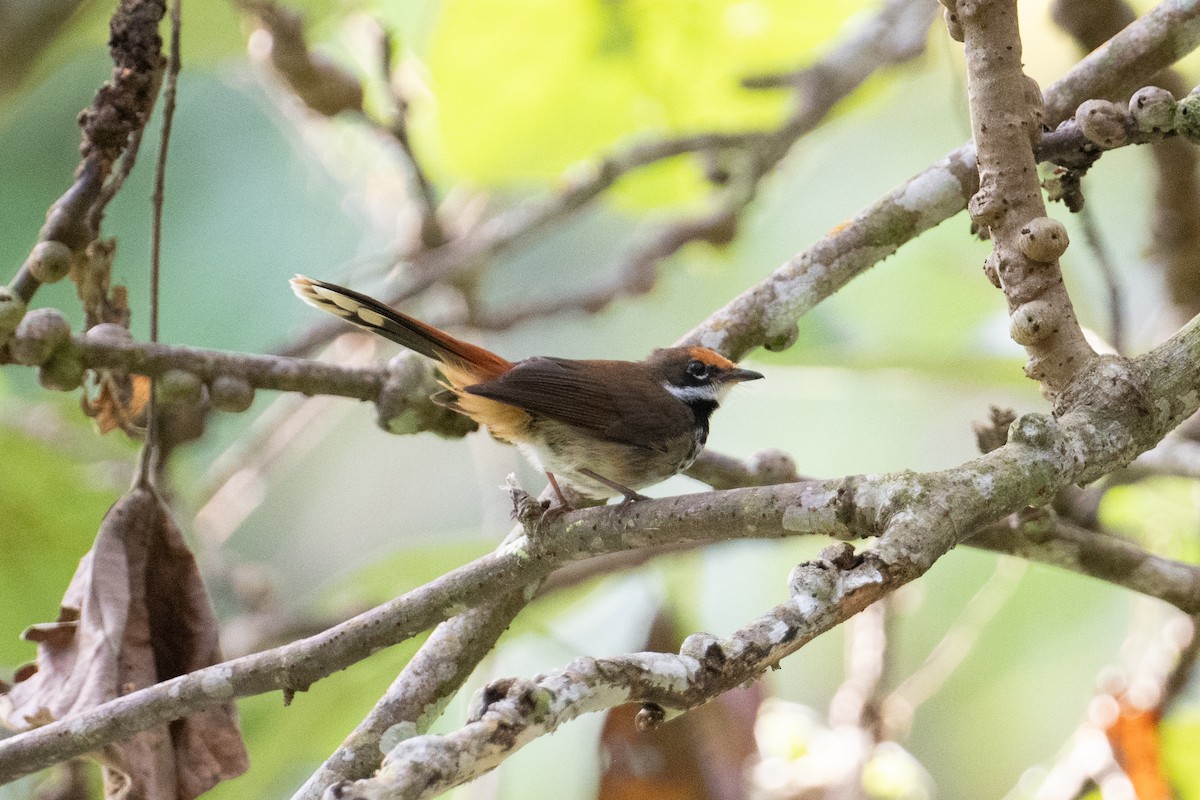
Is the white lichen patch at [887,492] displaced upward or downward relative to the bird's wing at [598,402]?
downward

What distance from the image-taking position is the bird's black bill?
331 centimetres

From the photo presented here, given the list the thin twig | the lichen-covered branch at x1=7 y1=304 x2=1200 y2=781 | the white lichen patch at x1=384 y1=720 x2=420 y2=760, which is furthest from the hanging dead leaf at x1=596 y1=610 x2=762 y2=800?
the thin twig

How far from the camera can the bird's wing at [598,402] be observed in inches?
123

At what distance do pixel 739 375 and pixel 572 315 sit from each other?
156 cm

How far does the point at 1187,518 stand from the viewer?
3910 millimetres

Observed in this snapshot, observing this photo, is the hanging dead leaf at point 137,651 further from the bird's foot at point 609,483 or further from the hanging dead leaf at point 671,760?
the hanging dead leaf at point 671,760

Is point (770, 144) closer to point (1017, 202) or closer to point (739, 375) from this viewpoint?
point (739, 375)

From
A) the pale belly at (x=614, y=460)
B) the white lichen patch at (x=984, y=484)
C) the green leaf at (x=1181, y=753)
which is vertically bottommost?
the green leaf at (x=1181, y=753)

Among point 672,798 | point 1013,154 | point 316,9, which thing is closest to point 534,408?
point 672,798

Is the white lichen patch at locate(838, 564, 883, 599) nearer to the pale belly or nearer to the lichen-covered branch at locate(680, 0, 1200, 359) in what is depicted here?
the lichen-covered branch at locate(680, 0, 1200, 359)

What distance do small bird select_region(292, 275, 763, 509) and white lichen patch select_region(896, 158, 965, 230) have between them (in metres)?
0.61

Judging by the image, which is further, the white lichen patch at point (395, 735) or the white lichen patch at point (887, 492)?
the white lichen patch at point (395, 735)

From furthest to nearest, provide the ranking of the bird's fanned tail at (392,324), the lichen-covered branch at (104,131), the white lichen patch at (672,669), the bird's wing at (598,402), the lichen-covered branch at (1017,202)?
1. the bird's wing at (598,402)
2. the bird's fanned tail at (392,324)
3. the lichen-covered branch at (104,131)
4. the lichen-covered branch at (1017,202)
5. the white lichen patch at (672,669)

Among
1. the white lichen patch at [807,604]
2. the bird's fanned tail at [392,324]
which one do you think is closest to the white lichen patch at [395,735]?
the white lichen patch at [807,604]
